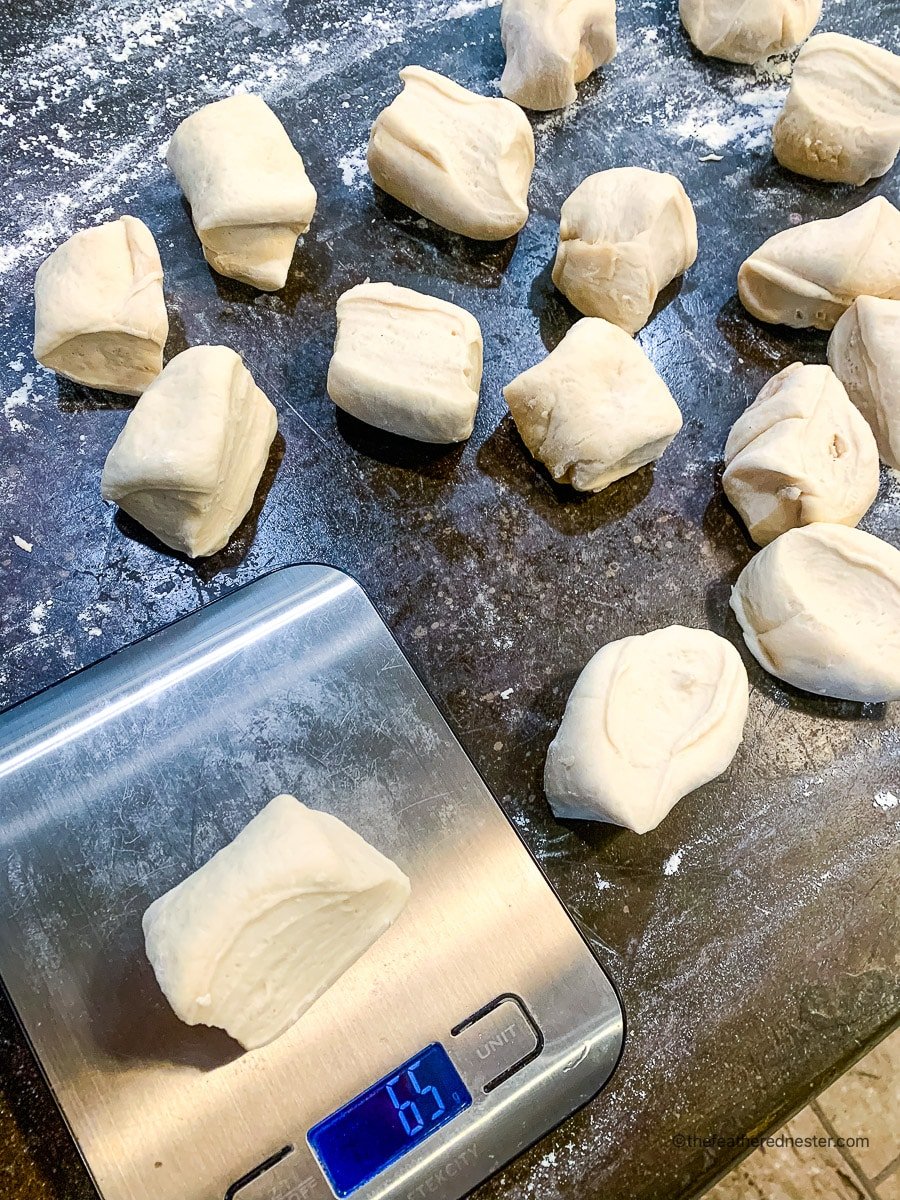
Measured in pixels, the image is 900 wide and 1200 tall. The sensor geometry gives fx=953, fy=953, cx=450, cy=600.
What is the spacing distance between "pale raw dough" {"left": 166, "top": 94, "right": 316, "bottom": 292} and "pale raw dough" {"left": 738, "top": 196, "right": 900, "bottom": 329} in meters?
0.65

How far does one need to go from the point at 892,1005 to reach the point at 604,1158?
14.5 inches

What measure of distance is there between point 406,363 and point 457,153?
14.6 inches

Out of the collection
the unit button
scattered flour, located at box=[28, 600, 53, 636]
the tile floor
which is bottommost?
the tile floor

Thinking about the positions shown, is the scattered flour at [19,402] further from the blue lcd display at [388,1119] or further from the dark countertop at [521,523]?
the blue lcd display at [388,1119]

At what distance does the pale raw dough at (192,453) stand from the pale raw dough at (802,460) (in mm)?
636

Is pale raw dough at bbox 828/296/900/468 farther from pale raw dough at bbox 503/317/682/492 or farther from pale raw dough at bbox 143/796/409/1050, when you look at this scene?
pale raw dough at bbox 143/796/409/1050

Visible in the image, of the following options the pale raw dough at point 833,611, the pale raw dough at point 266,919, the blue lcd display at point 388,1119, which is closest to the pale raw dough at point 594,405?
the pale raw dough at point 833,611

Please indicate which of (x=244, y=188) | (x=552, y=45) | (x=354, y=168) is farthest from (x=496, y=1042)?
(x=552, y=45)

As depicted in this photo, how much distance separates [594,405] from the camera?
3.94 ft

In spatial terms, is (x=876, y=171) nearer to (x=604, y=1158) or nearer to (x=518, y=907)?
(x=518, y=907)

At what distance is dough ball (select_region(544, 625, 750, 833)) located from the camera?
1.03 m

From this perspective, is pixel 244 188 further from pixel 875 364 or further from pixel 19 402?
pixel 875 364

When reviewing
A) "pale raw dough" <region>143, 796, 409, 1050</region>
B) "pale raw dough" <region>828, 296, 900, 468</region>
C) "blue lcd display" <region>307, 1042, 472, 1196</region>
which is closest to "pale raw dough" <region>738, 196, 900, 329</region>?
"pale raw dough" <region>828, 296, 900, 468</region>

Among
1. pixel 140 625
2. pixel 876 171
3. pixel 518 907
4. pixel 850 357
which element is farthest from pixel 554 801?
pixel 876 171
